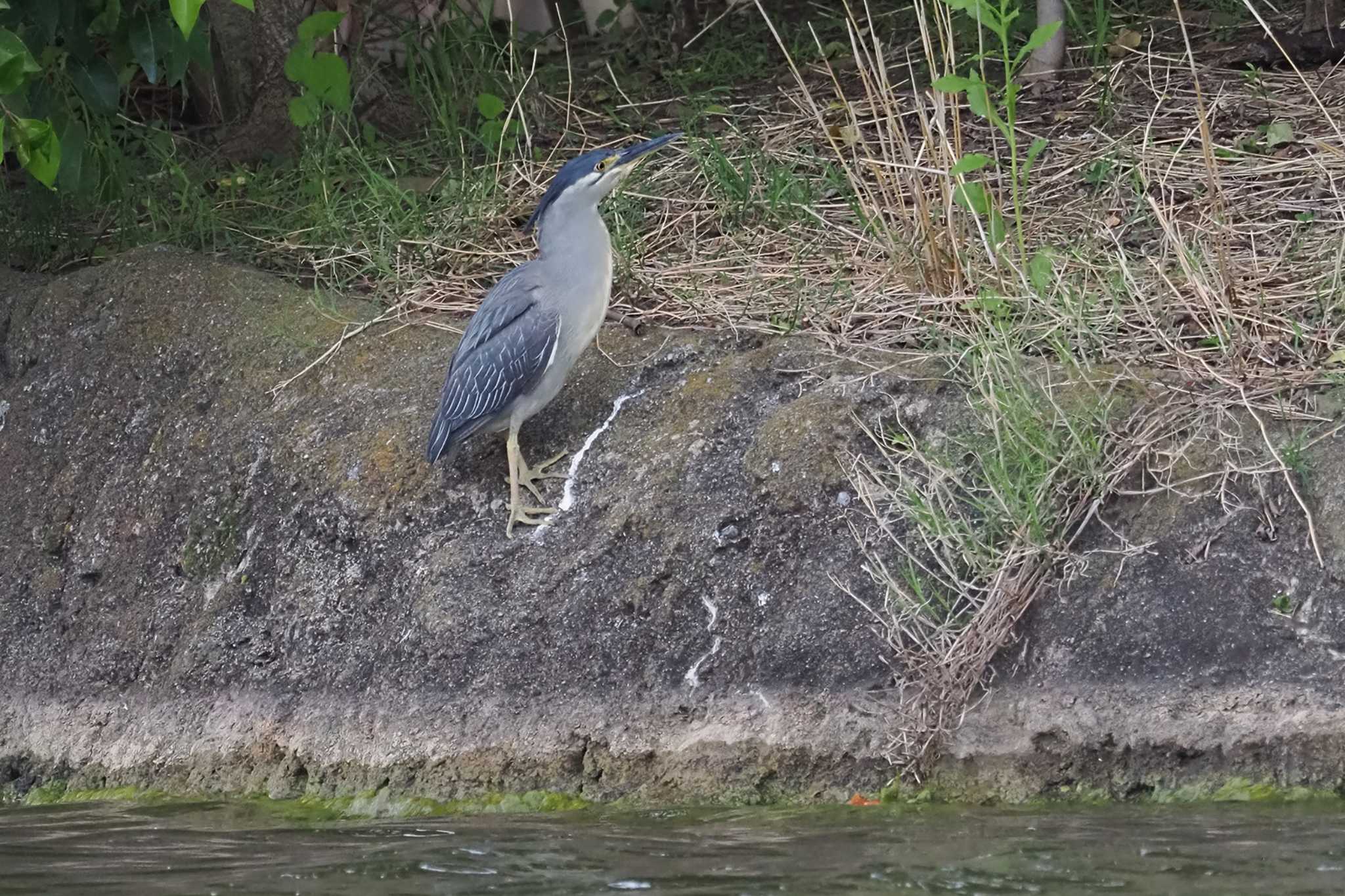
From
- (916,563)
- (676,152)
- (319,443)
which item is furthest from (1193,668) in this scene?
(676,152)

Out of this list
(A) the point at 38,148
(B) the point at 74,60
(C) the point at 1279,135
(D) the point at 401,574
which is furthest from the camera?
(C) the point at 1279,135

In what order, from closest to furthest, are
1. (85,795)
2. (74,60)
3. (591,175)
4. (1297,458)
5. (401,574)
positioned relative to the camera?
(1297,458) → (85,795) → (401,574) → (591,175) → (74,60)

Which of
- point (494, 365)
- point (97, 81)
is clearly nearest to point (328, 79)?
point (97, 81)

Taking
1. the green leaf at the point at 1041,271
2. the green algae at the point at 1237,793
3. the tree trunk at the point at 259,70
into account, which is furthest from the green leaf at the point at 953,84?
the tree trunk at the point at 259,70

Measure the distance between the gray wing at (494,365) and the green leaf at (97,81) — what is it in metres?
1.46

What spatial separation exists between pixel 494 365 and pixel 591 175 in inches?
28.4

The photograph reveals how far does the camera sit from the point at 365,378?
532 cm

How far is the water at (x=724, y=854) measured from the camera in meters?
3.33

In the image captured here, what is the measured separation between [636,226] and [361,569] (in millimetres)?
1874

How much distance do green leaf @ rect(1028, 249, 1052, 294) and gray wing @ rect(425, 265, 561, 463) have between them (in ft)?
4.61

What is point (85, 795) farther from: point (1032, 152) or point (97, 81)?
point (1032, 152)

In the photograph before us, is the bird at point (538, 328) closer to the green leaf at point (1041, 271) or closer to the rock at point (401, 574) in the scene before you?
the rock at point (401, 574)

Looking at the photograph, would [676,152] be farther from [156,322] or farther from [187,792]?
[187,792]

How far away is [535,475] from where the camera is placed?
4.88 metres
